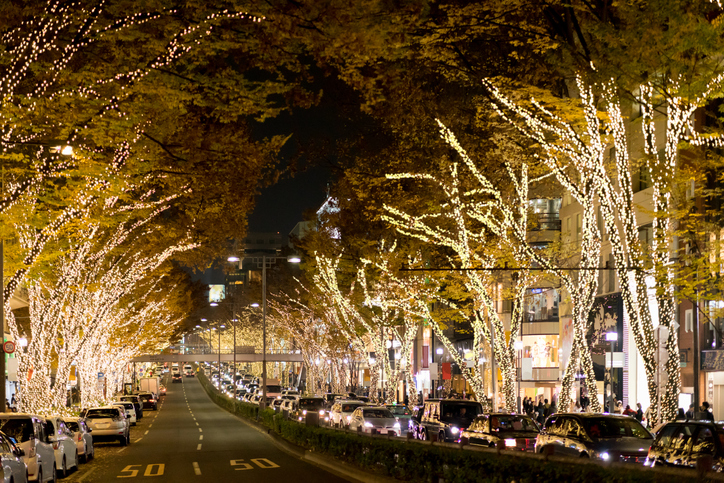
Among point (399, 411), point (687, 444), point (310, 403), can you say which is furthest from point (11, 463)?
point (310, 403)

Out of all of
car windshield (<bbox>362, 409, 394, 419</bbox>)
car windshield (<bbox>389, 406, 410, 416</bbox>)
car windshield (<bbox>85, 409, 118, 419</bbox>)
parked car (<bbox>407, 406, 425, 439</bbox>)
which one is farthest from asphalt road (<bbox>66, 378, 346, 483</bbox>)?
car windshield (<bbox>389, 406, 410, 416</bbox>)

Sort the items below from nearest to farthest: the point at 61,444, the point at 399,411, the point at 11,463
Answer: the point at 11,463, the point at 61,444, the point at 399,411

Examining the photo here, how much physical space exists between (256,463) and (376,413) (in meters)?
11.0

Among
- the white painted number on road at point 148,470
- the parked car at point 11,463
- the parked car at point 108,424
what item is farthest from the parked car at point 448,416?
the parked car at point 11,463

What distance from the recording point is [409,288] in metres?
38.1

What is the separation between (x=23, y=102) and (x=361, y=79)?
21.7 ft

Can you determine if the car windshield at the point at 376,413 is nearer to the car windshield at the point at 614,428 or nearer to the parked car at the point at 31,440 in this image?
the car windshield at the point at 614,428

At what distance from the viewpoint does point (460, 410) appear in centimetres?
3031

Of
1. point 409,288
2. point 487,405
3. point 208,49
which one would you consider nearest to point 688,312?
point 487,405

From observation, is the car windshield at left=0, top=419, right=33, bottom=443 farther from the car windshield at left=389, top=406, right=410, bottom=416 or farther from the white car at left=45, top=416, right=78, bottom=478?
the car windshield at left=389, top=406, right=410, bottom=416

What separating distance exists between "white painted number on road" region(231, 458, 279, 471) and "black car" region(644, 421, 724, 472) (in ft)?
38.0

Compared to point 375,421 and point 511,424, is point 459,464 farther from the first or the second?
point 375,421

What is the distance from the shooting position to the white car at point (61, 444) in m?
20.8

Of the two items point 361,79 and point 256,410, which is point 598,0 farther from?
point 256,410
